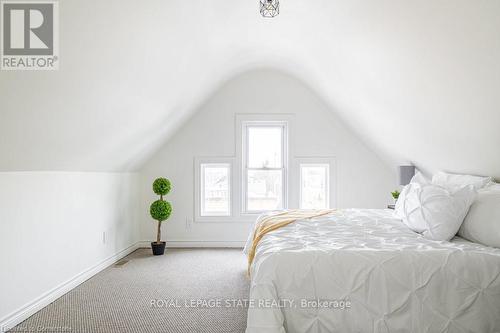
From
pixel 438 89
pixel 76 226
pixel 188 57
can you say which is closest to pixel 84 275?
pixel 76 226

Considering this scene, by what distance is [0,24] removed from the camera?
1849 millimetres

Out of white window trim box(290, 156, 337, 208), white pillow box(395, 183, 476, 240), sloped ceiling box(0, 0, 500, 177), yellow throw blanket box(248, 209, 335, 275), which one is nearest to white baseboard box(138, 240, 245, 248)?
white window trim box(290, 156, 337, 208)

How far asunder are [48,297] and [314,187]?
154 inches

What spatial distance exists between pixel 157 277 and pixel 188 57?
7.71 ft

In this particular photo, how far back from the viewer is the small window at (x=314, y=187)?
574cm

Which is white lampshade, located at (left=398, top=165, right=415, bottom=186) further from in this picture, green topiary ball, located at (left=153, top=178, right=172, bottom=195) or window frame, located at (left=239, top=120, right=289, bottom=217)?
green topiary ball, located at (left=153, top=178, right=172, bottom=195)

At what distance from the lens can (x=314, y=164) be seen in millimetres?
5672

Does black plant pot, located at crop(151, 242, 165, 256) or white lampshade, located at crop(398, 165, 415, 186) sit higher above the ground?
white lampshade, located at crop(398, 165, 415, 186)

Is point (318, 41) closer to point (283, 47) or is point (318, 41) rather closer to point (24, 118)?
point (283, 47)

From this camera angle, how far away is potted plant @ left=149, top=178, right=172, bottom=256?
5035 millimetres

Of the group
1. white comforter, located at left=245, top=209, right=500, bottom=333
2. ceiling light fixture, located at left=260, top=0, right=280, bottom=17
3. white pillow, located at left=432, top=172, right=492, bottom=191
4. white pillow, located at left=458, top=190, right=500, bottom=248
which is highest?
ceiling light fixture, located at left=260, top=0, right=280, bottom=17

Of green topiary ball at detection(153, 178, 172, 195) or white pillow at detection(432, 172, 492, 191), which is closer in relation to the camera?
white pillow at detection(432, 172, 492, 191)

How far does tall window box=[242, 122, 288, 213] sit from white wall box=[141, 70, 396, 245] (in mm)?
212
